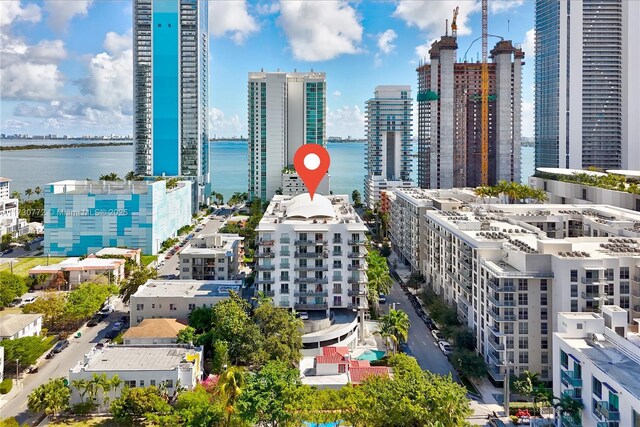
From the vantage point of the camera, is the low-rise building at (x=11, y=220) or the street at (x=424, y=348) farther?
the low-rise building at (x=11, y=220)

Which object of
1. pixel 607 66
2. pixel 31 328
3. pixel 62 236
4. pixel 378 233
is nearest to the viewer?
pixel 31 328

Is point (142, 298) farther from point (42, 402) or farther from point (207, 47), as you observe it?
point (207, 47)

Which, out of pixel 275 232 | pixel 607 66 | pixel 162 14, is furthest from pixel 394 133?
pixel 275 232

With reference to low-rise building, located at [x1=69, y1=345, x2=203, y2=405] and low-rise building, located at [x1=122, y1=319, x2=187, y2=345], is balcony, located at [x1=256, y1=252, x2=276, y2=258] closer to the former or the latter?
low-rise building, located at [x1=122, y1=319, x2=187, y2=345]

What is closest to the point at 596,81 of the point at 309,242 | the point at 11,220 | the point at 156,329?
the point at 309,242

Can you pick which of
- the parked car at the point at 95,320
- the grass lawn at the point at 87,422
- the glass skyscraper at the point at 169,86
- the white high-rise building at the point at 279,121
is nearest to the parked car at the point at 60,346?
the parked car at the point at 95,320

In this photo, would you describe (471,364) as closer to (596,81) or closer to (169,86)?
(596,81)

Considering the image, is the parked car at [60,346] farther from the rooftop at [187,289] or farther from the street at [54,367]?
the rooftop at [187,289]
